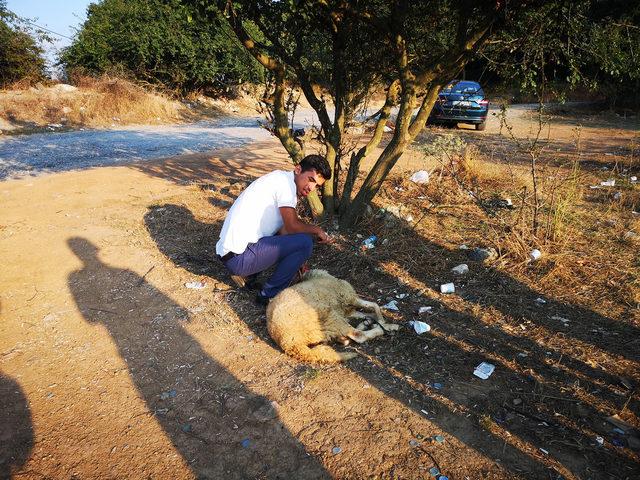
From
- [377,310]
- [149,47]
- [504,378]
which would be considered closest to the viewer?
[504,378]

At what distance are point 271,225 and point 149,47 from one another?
17847mm

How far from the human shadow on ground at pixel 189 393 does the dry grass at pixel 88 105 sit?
12.2 meters

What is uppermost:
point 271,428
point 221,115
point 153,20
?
point 153,20

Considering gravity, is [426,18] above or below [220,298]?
above

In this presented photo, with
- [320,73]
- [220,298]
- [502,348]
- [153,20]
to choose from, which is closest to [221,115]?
[153,20]

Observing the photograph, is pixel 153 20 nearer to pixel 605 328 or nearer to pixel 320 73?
pixel 320 73

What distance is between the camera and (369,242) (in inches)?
183

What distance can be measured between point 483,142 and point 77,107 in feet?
44.3

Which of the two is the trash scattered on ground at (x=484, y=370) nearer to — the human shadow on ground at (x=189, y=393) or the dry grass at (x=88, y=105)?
the human shadow on ground at (x=189, y=393)

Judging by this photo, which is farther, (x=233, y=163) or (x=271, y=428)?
(x=233, y=163)

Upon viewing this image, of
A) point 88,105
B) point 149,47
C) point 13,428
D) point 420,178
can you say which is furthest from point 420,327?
point 149,47

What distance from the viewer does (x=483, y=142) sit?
1104cm

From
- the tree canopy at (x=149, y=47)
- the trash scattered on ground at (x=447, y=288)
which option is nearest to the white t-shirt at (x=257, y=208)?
the trash scattered on ground at (x=447, y=288)

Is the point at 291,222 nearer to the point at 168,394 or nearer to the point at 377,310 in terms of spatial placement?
the point at 377,310
